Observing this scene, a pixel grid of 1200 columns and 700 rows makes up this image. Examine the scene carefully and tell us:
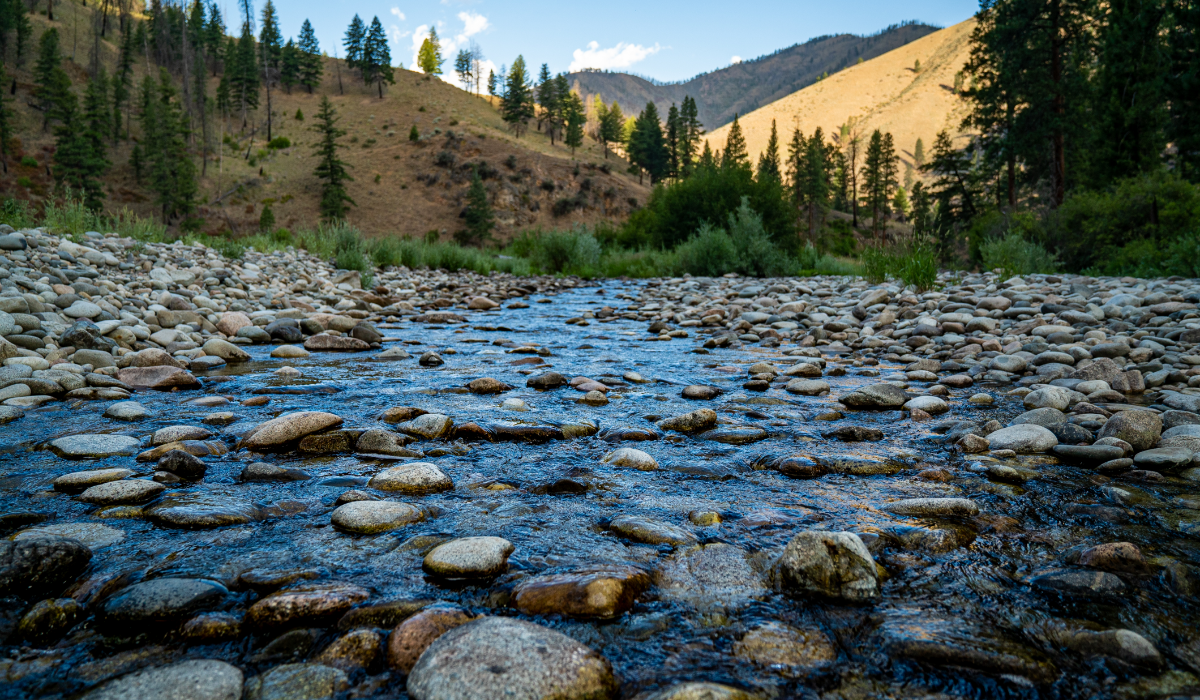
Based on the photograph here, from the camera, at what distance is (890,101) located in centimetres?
14462

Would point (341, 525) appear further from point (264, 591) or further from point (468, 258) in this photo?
point (468, 258)

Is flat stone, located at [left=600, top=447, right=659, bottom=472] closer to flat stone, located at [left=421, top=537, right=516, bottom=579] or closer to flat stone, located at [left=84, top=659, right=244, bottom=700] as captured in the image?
flat stone, located at [left=421, top=537, right=516, bottom=579]

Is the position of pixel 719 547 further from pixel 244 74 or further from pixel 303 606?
pixel 244 74

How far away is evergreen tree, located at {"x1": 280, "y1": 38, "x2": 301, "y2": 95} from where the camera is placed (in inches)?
2778

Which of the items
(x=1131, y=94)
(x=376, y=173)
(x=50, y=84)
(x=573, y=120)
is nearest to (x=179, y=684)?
(x=1131, y=94)

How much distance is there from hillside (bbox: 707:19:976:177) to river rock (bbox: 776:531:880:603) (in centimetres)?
14284

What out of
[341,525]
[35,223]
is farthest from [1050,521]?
[35,223]

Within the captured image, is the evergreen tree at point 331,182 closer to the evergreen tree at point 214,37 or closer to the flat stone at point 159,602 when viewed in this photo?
the evergreen tree at point 214,37

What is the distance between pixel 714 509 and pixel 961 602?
Answer: 0.83m

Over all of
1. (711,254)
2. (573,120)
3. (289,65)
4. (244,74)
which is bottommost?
(711,254)

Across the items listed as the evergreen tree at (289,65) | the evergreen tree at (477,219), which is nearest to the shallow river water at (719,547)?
the evergreen tree at (477,219)

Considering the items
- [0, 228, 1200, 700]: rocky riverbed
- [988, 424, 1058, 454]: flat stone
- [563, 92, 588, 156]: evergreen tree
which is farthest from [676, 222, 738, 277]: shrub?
[563, 92, 588, 156]: evergreen tree

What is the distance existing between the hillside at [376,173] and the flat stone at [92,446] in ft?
140

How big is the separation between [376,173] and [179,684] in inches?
2444
